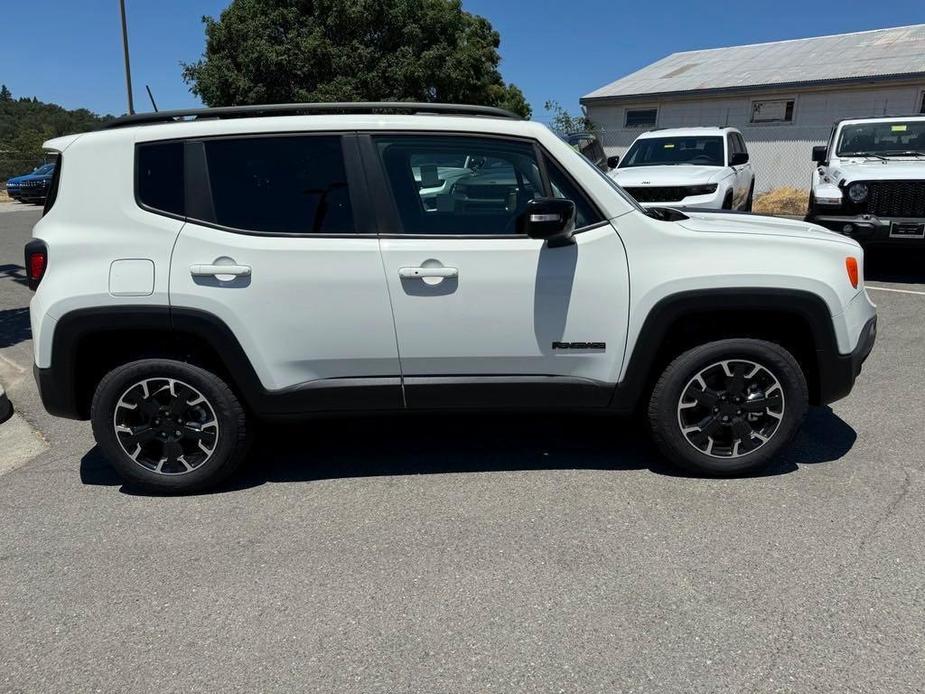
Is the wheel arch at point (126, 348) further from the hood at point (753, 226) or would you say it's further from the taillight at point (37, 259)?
the hood at point (753, 226)

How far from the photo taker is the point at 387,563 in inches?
118

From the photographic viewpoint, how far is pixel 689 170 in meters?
10.1

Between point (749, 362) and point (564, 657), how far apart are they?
1838mm

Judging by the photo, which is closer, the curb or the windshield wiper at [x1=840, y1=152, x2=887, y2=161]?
the curb

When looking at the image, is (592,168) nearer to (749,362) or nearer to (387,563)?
(749,362)

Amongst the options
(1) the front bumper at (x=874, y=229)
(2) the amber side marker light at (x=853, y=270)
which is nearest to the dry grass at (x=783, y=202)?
(1) the front bumper at (x=874, y=229)

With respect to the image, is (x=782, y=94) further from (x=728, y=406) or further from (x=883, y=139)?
(x=728, y=406)

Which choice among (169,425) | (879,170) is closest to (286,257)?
(169,425)

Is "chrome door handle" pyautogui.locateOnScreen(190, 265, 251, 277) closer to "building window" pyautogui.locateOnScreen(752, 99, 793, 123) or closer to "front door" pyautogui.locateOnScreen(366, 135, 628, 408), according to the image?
"front door" pyautogui.locateOnScreen(366, 135, 628, 408)

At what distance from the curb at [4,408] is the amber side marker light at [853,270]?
5269mm

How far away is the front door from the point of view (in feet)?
11.1

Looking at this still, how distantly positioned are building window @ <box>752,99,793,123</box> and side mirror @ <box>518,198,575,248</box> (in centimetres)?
2000

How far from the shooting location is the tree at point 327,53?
22.8m

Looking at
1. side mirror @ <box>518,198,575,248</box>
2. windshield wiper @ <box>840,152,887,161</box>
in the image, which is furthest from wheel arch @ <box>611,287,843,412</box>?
windshield wiper @ <box>840,152,887,161</box>
